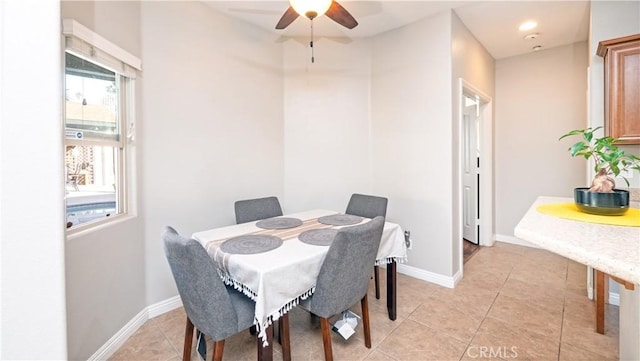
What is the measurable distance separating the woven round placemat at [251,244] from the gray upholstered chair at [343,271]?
355 millimetres

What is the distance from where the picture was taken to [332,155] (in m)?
3.41

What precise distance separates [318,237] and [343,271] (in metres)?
0.35

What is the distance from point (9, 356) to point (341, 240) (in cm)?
119

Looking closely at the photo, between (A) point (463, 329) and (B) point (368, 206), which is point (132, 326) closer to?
(B) point (368, 206)

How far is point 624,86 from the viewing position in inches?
82.4

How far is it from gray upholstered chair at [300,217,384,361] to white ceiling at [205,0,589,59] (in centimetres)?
214

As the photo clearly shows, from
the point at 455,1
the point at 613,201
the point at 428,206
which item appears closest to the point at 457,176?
the point at 428,206

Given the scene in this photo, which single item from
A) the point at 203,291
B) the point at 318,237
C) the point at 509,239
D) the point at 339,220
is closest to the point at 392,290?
the point at 339,220

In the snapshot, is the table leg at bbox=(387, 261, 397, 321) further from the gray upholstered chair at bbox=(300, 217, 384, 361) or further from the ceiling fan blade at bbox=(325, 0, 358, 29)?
the ceiling fan blade at bbox=(325, 0, 358, 29)

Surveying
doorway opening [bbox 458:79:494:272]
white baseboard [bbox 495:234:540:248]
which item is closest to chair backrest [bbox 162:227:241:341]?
doorway opening [bbox 458:79:494:272]

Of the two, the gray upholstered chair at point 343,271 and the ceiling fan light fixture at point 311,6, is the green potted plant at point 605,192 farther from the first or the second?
the ceiling fan light fixture at point 311,6

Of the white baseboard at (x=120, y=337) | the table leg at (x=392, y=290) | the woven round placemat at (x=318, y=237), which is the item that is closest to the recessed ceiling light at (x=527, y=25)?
the table leg at (x=392, y=290)

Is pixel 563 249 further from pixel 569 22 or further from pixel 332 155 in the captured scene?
pixel 569 22

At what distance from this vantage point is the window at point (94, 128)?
1.67 meters
